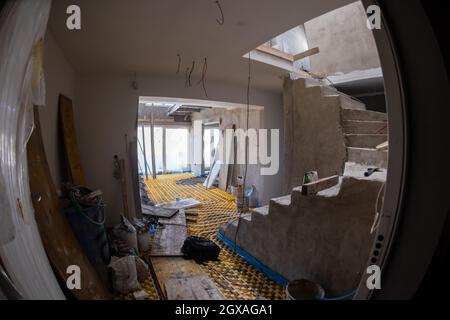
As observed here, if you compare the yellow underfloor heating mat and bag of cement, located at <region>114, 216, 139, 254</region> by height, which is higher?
bag of cement, located at <region>114, 216, 139, 254</region>

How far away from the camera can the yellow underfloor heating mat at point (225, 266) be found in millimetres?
2158

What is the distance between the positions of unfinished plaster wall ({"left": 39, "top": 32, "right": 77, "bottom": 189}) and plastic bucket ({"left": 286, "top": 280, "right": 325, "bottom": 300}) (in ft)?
9.15

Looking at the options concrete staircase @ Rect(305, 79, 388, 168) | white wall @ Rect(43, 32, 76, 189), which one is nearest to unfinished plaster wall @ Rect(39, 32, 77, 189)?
white wall @ Rect(43, 32, 76, 189)

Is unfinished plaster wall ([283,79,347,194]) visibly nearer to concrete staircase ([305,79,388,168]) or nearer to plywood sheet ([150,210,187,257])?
concrete staircase ([305,79,388,168])

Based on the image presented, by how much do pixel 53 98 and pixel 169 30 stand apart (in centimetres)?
150

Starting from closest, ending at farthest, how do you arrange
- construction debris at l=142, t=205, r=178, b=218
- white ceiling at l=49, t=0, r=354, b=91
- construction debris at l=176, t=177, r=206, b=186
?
white ceiling at l=49, t=0, r=354, b=91
construction debris at l=142, t=205, r=178, b=218
construction debris at l=176, t=177, r=206, b=186

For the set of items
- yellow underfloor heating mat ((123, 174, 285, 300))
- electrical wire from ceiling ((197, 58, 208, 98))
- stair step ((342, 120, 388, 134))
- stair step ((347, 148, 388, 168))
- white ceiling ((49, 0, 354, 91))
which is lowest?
yellow underfloor heating mat ((123, 174, 285, 300))

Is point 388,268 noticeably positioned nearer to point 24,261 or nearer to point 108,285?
point 24,261

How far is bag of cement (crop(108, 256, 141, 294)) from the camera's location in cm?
199

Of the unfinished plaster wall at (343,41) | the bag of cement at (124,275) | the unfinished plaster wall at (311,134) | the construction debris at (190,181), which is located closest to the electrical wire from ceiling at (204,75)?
the unfinished plaster wall at (311,134)

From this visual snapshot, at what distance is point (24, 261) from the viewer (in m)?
0.99

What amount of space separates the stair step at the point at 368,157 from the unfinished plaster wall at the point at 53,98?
11.8 ft

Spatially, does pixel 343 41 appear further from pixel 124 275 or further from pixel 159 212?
pixel 124 275

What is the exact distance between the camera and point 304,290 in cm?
192
